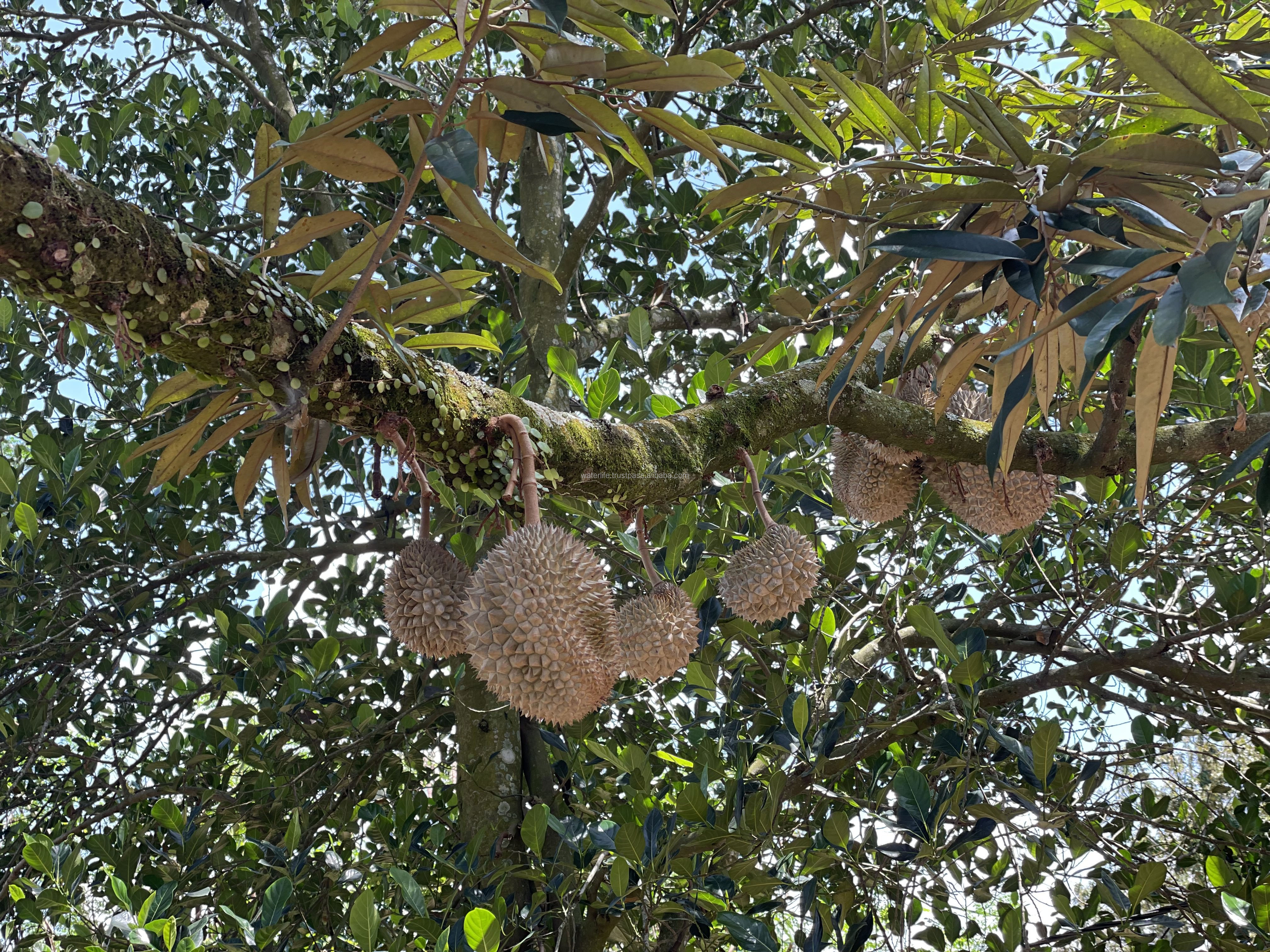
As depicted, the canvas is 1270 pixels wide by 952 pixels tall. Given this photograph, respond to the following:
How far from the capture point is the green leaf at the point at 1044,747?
165cm

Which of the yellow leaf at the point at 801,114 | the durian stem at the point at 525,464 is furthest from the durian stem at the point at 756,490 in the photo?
the yellow leaf at the point at 801,114

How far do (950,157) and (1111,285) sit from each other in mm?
462

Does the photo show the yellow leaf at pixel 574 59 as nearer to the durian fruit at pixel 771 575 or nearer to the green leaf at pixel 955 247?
the green leaf at pixel 955 247

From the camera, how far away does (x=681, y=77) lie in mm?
1062

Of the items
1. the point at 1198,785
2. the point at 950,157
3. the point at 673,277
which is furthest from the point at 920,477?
the point at 1198,785

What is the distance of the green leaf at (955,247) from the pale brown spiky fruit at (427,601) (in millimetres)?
784

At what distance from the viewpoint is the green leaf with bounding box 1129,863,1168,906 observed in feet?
5.72

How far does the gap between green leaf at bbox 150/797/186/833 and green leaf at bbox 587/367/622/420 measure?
1.34 metres

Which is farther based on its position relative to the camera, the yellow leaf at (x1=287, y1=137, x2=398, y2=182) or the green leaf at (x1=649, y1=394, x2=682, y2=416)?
the green leaf at (x1=649, y1=394, x2=682, y2=416)

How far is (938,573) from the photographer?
282 centimetres

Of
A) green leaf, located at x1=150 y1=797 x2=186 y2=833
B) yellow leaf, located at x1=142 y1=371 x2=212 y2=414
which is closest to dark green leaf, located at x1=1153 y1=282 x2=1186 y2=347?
yellow leaf, located at x1=142 y1=371 x2=212 y2=414

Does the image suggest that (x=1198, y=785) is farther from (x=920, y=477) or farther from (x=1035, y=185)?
(x=1035, y=185)

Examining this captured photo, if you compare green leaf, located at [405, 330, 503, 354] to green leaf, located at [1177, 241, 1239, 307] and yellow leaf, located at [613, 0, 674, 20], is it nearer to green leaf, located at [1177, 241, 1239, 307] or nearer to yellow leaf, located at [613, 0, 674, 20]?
yellow leaf, located at [613, 0, 674, 20]

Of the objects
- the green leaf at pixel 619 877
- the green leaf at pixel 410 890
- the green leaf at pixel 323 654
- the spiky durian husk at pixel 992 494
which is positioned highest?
the green leaf at pixel 323 654
